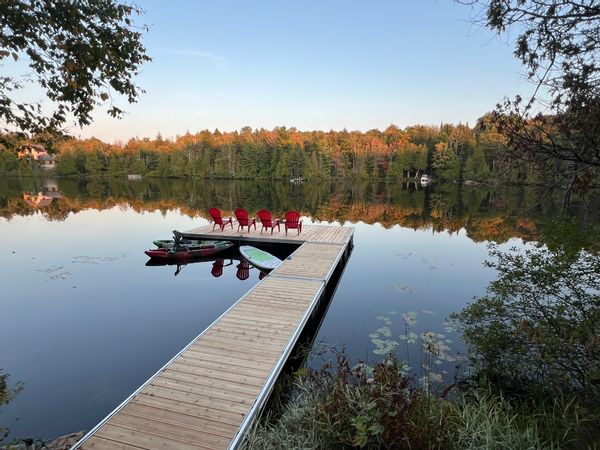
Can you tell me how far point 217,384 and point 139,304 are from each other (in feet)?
18.7

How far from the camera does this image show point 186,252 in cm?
1250

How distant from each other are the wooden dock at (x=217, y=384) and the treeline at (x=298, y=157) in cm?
5842

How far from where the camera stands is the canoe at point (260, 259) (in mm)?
11248

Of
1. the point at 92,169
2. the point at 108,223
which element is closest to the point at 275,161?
the point at 92,169

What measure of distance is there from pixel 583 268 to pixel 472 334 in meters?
1.71

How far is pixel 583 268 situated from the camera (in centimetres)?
447

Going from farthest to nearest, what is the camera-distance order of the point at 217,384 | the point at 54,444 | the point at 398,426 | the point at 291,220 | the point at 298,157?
the point at 298,157 < the point at 291,220 < the point at 217,384 < the point at 54,444 < the point at 398,426

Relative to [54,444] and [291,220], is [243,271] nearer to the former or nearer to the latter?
[291,220]

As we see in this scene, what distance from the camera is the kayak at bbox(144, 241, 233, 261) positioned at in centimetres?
1237

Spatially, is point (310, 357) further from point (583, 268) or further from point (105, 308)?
point (105, 308)

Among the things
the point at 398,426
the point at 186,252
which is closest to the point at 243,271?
the point at 186,252

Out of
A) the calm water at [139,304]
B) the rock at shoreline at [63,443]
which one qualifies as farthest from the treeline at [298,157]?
the rock at shoreline at [63,443]

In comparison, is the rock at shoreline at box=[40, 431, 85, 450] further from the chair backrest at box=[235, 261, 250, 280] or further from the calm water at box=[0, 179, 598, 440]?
the chair backrest at box=[235, 261, 250, 280]

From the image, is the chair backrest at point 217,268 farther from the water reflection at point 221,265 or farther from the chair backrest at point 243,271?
the chair backrest at point 243,271
